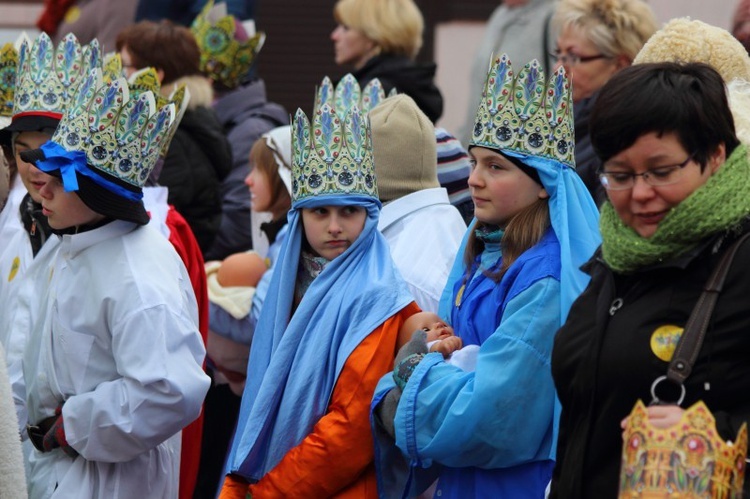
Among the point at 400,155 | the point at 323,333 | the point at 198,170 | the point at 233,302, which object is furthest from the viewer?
the point at 198,170

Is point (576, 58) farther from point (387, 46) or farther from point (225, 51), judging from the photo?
point (225, 51)

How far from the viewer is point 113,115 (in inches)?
191

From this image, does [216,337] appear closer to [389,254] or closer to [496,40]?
[389,254]


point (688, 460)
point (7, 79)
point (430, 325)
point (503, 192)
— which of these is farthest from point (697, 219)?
point (7, 79)

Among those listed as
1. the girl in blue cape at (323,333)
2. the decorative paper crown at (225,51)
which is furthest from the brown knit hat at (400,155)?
the decorative paper crown at (225,51)

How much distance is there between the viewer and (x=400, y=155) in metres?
5.32

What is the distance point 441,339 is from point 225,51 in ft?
14.5

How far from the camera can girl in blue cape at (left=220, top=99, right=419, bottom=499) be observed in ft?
14.4

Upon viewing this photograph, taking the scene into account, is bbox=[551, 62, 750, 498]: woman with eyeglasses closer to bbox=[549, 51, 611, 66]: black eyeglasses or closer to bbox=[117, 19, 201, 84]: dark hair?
bbox=[549, 51, 611, 66]: black eyeglasses

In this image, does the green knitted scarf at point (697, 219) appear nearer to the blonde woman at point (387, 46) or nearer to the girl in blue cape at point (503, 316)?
the girl in blue cape at point (503, 316)

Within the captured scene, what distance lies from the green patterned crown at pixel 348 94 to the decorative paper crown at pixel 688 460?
268cm

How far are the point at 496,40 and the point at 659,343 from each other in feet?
16.2

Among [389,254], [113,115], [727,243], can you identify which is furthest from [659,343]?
[113,115]

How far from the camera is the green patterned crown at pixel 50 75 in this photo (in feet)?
18.2
